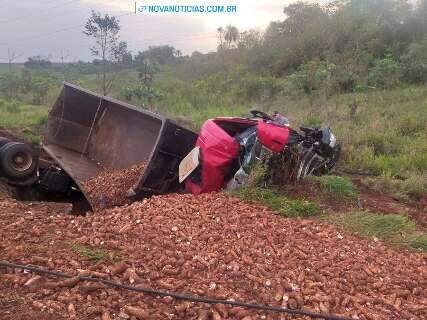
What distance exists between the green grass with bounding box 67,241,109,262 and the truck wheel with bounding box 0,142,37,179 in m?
3.82

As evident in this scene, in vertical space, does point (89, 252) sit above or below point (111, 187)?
above

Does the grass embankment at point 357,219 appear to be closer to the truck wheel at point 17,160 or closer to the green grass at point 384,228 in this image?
the green grass at point 384,228

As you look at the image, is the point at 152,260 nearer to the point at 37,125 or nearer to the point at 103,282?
the point at 103,282

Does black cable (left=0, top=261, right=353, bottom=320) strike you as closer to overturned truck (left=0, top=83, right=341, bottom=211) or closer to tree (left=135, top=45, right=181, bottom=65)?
overturned truck (left=0, top=83, right=341, bottom=211)

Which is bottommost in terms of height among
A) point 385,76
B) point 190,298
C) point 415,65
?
point 190,298

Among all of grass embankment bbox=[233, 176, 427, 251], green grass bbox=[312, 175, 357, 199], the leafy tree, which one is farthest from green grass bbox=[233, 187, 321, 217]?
the leafy tree

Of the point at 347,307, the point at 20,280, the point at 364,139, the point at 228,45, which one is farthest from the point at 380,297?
the point at 228,45

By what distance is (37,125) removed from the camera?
1296cm

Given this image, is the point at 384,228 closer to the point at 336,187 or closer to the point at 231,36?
the point at 336,187

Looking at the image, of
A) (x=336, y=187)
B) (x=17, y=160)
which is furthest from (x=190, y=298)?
(x=17, y=160)

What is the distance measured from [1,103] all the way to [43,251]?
644 inches

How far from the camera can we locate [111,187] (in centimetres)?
680

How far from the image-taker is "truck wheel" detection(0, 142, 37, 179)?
7.47 meters

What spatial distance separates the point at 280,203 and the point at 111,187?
100 inches
